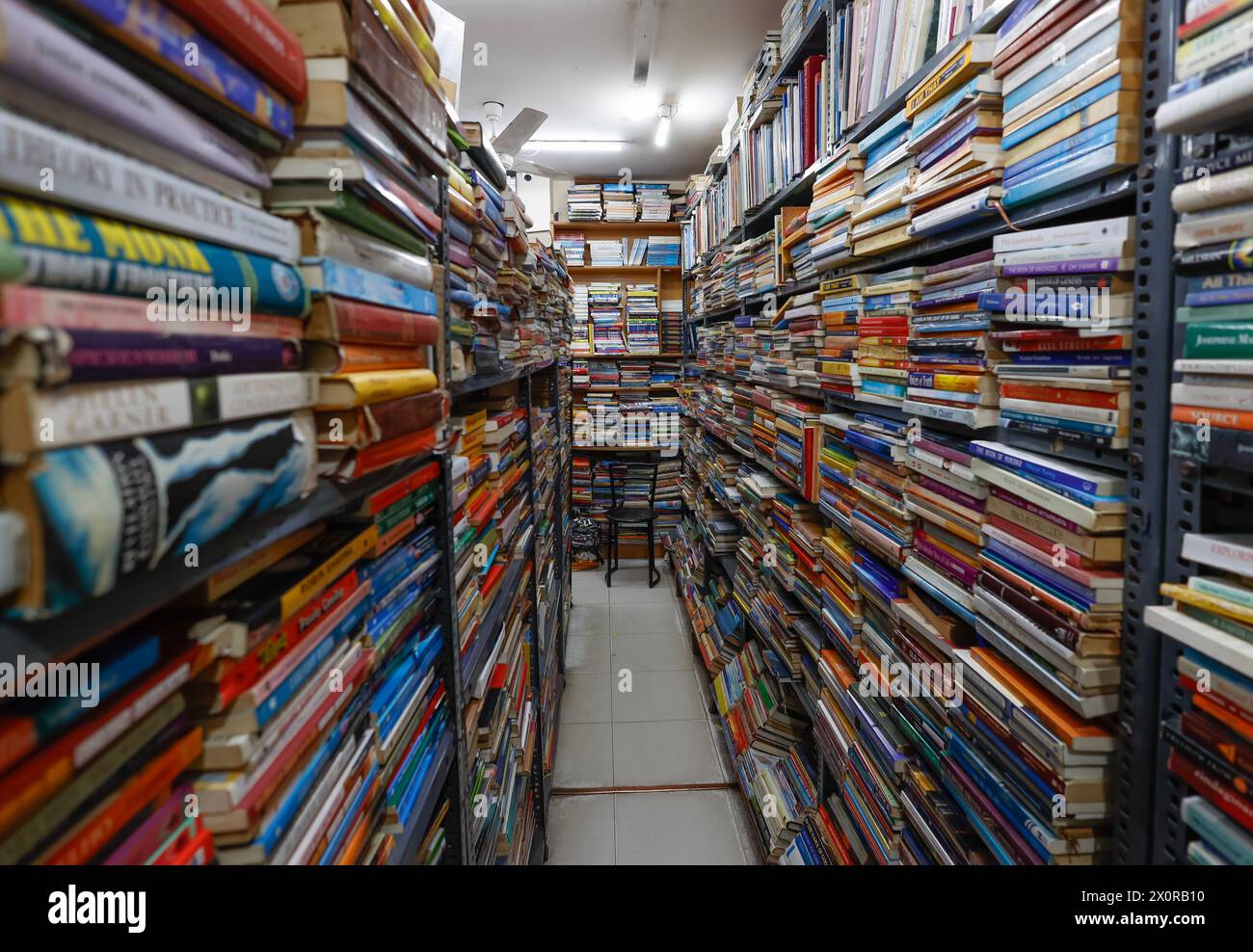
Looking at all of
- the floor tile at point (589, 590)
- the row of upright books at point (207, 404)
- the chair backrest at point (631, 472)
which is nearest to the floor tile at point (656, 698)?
the floor tile at point (589, 590)

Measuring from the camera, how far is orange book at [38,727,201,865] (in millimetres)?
469

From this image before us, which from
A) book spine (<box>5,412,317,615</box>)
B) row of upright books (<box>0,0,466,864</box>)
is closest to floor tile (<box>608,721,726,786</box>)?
row of upright books (<box>0,0,466,864</box>)

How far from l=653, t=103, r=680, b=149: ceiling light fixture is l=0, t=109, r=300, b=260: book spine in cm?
452

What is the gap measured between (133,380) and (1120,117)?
120 centimetres

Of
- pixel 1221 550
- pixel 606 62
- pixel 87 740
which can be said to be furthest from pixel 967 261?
pixel 606 62

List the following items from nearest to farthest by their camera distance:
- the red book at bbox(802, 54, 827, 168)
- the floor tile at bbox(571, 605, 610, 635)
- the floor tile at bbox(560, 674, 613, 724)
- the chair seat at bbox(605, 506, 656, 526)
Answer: the red book at bbox(802, 54, 827, 168) < the floor tile at bbox(560, 674, 613, 724) < the floor tile at bbox(571, 605, 610, 635) < the chair seat at bbox(605, 506, 656, 526)

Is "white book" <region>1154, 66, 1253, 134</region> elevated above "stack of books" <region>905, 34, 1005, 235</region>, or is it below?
below

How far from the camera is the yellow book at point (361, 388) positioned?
2.41ft

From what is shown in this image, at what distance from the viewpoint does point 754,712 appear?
121 inches

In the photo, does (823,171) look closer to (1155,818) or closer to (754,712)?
(1155,818)

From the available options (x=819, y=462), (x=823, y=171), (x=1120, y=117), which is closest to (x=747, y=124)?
(x=823, y=171)

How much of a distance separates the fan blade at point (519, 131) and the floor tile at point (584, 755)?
3196mm

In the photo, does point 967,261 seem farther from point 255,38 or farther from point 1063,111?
point 255,38

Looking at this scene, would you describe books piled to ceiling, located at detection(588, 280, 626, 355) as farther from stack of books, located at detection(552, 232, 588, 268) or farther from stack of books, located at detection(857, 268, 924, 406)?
stack of books, located at detection(857, 268, 924, 406)
